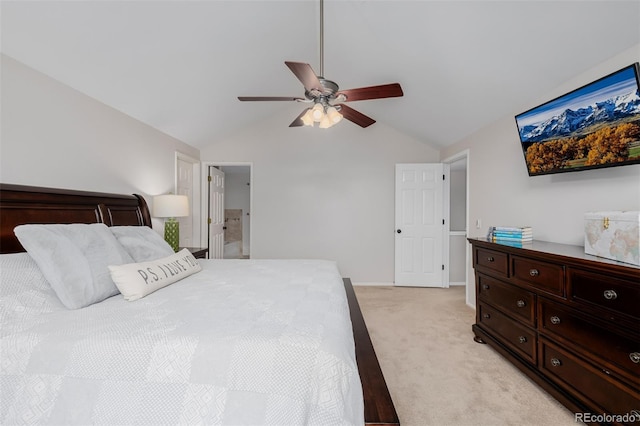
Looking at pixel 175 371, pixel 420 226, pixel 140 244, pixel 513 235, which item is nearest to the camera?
pixel 175 371

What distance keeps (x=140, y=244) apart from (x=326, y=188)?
10.0 feet

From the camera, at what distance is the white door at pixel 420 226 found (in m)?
4.45

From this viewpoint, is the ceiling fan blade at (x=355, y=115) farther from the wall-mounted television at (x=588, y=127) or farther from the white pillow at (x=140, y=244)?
the white pillow at (x=140, y=244)

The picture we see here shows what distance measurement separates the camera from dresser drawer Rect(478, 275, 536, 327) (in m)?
1.99

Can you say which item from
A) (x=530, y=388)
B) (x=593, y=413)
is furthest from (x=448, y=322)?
(x=593, y=413)

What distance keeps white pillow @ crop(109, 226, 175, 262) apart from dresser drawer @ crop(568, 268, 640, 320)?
2805 millimetres

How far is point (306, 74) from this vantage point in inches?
70.2

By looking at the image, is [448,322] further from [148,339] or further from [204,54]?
[204,54]

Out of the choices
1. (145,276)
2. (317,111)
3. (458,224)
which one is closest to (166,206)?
(145,276)

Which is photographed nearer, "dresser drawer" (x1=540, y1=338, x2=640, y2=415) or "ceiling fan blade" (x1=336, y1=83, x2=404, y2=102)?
"dresser drawer" (x1=540, y1=338, x2=640, y2=415)

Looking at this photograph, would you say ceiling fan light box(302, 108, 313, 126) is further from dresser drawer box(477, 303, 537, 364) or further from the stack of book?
dresser drawer box(477, 303, 537, 364)

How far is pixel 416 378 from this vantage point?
2.07 m
